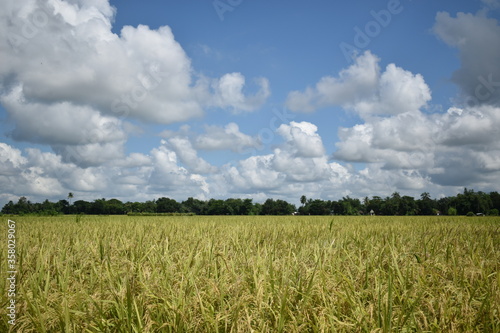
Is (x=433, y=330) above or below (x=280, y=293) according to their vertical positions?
below

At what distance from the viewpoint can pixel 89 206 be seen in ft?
380

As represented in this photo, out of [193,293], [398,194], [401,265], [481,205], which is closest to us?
[193,293]

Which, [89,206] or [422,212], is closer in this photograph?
[89,206]

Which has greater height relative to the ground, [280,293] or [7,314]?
[280,293]

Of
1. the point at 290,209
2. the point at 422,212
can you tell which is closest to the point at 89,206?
the point at 290,209

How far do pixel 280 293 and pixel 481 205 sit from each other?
143 meters

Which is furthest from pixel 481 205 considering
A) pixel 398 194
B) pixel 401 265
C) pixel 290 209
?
pixel 401 265

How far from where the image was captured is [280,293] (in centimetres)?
273

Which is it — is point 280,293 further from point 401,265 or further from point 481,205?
point 481,205

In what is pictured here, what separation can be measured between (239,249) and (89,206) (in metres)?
128

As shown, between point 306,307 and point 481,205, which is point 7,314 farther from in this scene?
point 481,205

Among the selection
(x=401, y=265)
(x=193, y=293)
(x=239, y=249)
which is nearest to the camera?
(x=193, y=293)

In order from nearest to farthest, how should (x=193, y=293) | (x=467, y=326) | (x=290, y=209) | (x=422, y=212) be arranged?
(x=467, y=326) < (x=193, y=293) < (x=422, y=212) < (x=290, y=209)

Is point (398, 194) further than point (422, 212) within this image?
Yes
